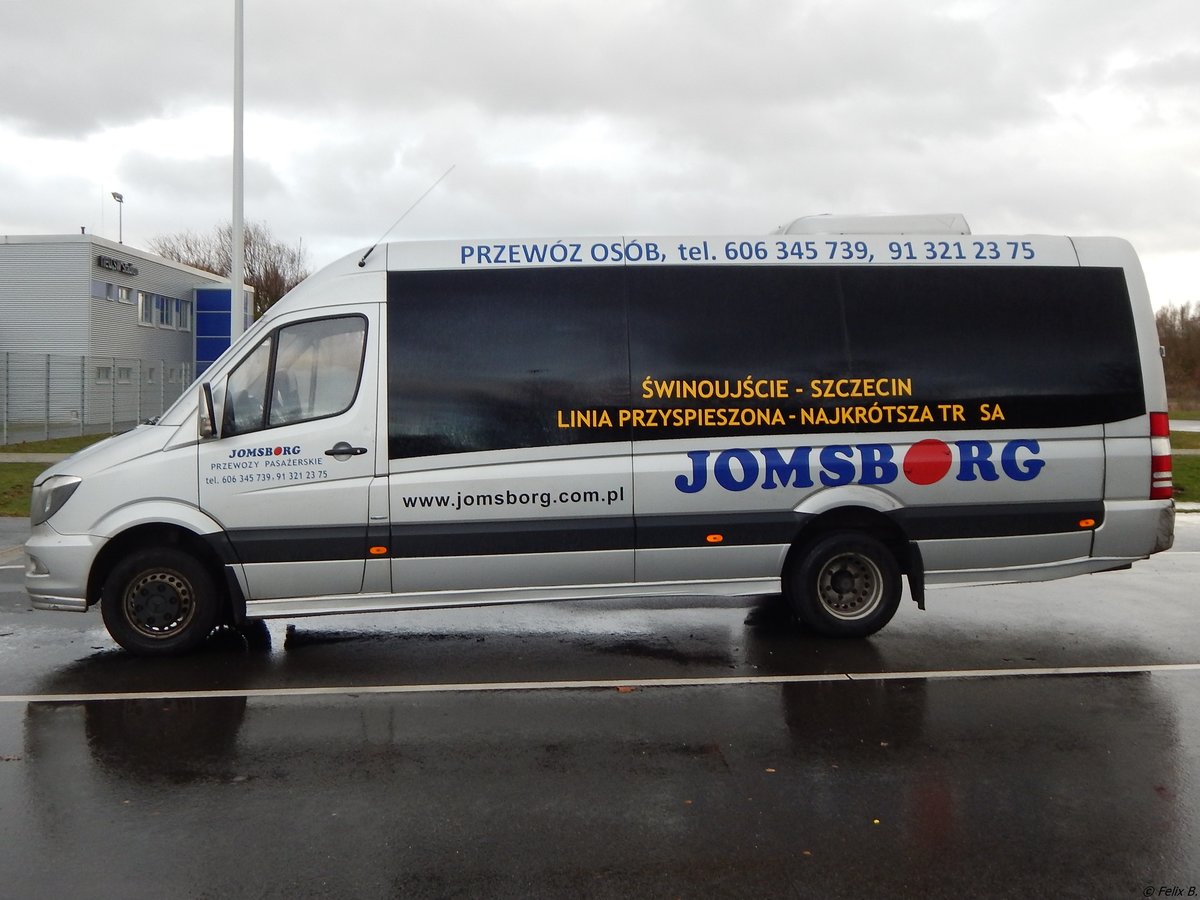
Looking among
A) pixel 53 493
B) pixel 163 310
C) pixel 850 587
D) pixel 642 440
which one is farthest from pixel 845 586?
pixel 163 310

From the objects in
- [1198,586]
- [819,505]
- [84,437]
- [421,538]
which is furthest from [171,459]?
[84,437]

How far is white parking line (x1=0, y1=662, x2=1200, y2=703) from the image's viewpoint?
20.6 ft

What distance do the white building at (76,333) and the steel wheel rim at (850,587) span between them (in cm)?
2758

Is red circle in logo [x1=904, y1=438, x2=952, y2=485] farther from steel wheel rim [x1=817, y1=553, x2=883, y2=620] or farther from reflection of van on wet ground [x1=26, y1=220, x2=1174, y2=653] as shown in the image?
steel wheel rim [x1=817, y1=553, x2=883, y2=620]

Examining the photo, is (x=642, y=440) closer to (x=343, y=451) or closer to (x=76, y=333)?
(x=343, y=451)

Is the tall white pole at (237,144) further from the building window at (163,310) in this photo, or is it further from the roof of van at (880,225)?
the building window at (163,310)

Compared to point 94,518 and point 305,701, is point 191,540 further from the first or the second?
point 305,701

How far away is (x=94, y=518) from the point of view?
22.8 ft

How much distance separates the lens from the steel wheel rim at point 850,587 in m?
7.56

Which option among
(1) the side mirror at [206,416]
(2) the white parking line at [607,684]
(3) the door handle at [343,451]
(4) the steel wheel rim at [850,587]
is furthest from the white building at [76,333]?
(4) the steel wheel rim at [850,587]

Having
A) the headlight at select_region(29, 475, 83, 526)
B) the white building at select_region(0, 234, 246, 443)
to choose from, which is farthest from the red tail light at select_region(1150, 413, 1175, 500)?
the white building at select_region(0, 234, 246, 443)

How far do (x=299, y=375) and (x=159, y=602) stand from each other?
1.73 meters

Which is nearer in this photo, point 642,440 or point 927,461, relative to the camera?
point 642,440

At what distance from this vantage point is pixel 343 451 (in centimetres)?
706
